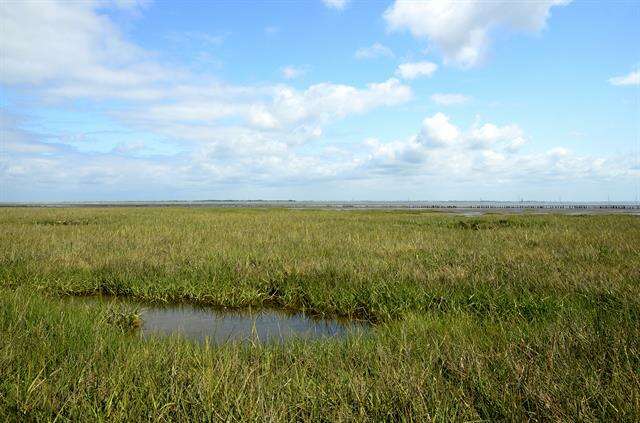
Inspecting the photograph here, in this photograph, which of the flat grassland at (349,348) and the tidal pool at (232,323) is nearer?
the flat grassland at (349,348)

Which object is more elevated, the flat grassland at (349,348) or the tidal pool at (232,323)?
the flat grassland at (349,348)

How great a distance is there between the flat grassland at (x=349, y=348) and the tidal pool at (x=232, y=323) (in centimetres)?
36

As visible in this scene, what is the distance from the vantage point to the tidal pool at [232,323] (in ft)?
18.8

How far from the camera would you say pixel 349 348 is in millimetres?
4242

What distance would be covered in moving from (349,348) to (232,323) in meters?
2.89

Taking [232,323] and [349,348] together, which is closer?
[349,348]

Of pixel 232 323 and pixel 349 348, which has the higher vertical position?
pixel 349 348

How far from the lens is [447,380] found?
3.35 m

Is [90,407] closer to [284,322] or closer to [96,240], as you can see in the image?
[284,322]

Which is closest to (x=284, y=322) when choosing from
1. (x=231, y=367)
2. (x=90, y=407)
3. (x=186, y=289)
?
(x=186, y=289)

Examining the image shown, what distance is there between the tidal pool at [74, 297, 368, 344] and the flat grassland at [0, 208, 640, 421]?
1.20 ft

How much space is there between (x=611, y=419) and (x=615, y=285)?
508 cm

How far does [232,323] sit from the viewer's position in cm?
649

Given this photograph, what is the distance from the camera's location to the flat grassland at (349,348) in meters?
2.89
